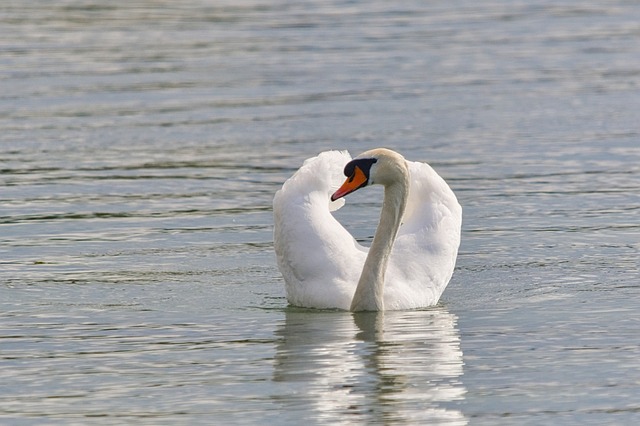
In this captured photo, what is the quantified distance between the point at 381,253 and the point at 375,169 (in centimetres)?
58

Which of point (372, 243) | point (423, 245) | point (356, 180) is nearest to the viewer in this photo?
point (356, 180)

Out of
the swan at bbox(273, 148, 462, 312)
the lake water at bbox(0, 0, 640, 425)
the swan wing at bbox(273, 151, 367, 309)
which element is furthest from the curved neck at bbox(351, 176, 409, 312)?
the swan wing at bbox(273, 151, 367, 309)

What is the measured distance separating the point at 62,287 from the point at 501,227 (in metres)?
4.00

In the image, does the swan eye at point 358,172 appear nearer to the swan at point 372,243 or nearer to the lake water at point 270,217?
the swan at point 372,243

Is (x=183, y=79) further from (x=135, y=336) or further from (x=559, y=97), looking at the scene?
(x=135, y=336)

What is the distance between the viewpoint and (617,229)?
1441 cm

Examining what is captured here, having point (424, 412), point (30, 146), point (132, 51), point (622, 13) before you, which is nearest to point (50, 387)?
point (424, 412)

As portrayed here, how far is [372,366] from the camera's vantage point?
1033cm

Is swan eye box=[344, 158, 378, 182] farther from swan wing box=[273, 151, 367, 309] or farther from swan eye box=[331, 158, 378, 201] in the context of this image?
swan wing box=[273, 151, 367, 309]

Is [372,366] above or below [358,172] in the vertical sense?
below

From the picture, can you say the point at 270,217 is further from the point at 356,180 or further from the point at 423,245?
the point at 356,180

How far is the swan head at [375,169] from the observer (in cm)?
1171

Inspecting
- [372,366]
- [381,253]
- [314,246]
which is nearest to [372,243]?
[381,253]

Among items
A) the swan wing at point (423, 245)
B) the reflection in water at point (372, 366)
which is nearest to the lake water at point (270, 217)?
the reflection in water at point (372, 366)
